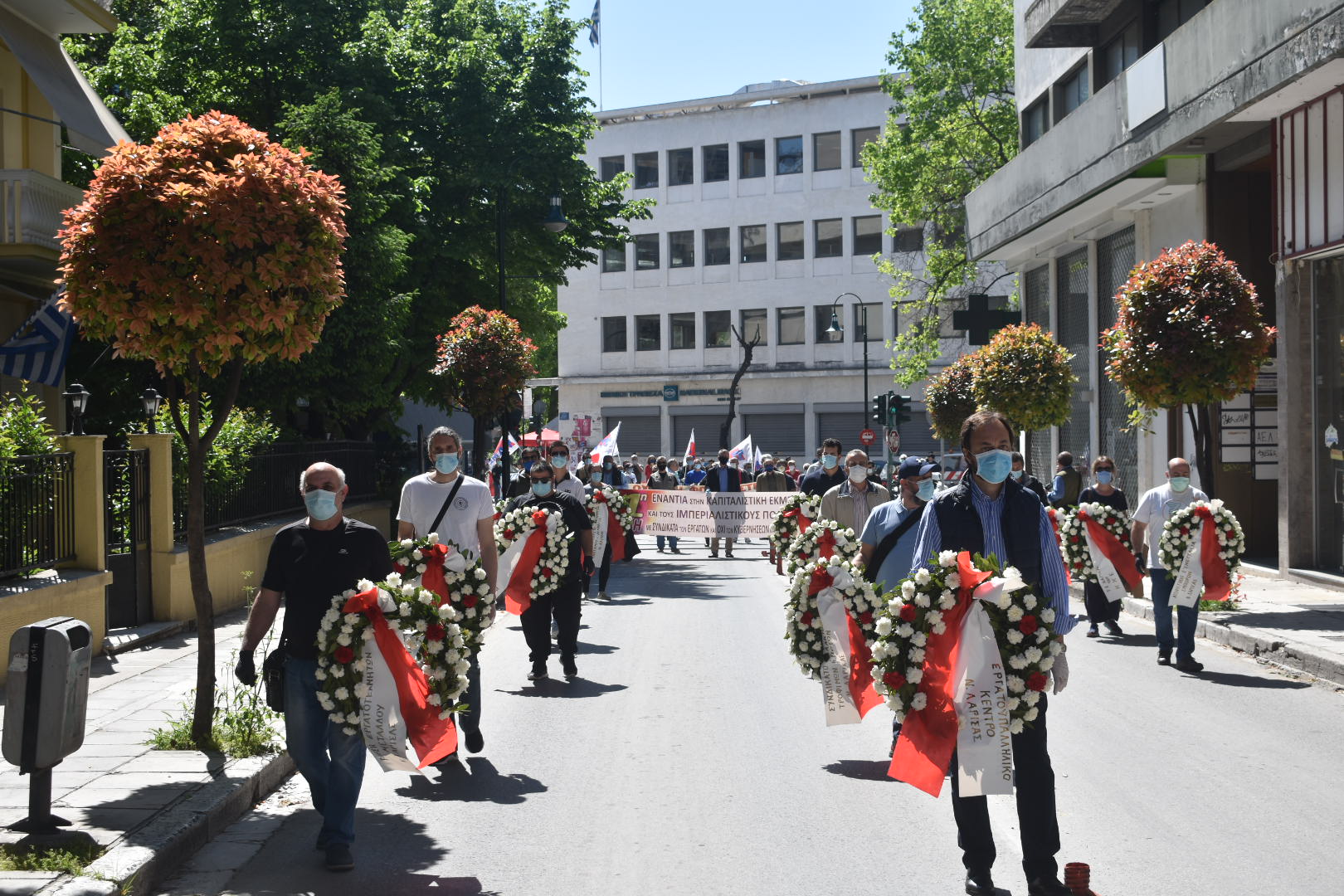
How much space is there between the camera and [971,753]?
5.69 m

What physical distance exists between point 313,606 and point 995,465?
3209mm

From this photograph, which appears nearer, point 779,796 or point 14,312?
point 779,796

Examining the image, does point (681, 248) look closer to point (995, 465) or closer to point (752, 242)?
point (752, 242)

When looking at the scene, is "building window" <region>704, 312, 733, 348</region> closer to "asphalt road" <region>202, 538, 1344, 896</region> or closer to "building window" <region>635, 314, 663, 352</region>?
"building window" <region>635, 314, 663, 352</region>

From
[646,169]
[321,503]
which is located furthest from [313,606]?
[646,169]

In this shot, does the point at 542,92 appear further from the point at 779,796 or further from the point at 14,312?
the point at 779,796

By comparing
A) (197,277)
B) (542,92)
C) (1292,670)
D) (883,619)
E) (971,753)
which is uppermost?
(542,92)

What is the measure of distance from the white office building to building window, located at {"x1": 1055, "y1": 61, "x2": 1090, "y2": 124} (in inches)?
1180

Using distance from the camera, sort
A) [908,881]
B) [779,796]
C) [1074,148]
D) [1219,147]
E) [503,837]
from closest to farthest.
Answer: [908,881] < [503,837] < [779,796] < [1219,147] < [1074,148]

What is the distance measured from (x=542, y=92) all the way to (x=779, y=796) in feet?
88.0

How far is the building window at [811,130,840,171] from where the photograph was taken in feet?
211

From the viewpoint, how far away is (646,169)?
224 feet

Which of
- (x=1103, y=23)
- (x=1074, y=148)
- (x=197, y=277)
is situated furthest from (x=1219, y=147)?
(x=197, y=277)

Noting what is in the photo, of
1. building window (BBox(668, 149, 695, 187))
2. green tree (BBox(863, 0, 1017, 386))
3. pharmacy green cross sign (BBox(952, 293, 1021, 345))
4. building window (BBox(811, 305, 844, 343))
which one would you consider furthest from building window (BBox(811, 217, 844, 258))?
pharmacy green cross sign (BBox(952, 293, 1021, 345))
